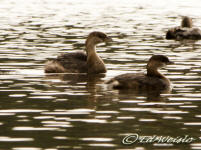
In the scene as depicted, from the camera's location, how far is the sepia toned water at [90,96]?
→ 43.5ft

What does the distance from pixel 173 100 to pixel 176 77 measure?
13.4 ft

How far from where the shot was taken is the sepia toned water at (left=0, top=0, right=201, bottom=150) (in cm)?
1326

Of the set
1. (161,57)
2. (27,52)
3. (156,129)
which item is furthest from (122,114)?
(27,52)

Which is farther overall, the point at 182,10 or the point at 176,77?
the point at 182,10

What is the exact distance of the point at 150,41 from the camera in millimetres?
32094

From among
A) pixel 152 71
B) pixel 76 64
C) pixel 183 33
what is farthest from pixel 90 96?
pixel 183 33

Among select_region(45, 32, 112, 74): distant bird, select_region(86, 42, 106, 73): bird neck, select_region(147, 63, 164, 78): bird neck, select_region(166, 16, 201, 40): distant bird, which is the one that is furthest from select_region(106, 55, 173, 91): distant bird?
select_region(166, 16, 201, 40): distant bird

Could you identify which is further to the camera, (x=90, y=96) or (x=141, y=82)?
(x=141, y=82)

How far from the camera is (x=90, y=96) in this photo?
1797 cm

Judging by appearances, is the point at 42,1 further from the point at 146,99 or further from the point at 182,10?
the point at 146,99

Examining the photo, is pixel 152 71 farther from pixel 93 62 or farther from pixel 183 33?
pixel 183 33

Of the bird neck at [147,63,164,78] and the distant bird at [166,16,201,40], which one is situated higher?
the bird neck at [147,63,164,78]

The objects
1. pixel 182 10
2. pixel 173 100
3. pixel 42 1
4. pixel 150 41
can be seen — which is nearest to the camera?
pixel 173 100

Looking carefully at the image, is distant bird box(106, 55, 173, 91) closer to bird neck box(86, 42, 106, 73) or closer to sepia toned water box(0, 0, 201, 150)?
sepia toned water box(0, 0, 201, 150)
